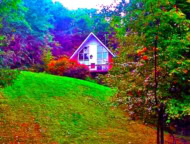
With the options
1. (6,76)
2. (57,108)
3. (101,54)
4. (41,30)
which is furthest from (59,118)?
(41,30)

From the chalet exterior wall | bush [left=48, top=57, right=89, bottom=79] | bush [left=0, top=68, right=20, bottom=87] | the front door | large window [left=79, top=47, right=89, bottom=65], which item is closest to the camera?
bush [left=0, top=68, right=20, bottom=87]


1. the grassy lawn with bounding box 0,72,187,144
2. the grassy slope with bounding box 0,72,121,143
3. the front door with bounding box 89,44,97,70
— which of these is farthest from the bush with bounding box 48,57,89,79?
the front door with bounding box 89,44,97,70

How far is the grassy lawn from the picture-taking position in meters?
11.0

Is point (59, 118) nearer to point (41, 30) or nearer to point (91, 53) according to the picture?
point (91, 53)

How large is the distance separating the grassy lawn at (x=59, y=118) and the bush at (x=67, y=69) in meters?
4.85

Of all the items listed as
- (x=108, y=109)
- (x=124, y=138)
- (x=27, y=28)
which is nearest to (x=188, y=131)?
(x=124, y=138)

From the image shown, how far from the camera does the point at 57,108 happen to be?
46.1 feet

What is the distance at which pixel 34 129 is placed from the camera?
11406 millimetres

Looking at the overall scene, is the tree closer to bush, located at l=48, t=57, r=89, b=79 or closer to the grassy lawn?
the grassy lawn

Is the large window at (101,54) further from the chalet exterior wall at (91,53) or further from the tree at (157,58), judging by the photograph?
the tree at (157,58)

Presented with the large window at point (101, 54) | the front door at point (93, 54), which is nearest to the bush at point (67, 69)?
the large window at point (101, 54)

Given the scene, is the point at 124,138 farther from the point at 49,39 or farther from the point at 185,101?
the point at 49,39

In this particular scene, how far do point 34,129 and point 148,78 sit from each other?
22.1 feet

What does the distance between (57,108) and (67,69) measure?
872 centimetres
